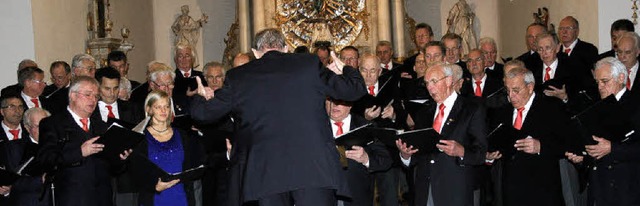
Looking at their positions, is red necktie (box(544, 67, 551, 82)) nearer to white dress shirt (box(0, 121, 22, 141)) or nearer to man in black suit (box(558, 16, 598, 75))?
man in black suit (box(558, 16, 598, 75))

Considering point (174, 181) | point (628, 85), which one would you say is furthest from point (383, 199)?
point (628, 85)

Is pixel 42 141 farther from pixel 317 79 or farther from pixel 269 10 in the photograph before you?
pixel 269 10

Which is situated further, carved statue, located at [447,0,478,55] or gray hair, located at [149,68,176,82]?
carved statue, located at [447,0,478,55]

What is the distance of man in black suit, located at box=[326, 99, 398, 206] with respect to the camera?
275 inches

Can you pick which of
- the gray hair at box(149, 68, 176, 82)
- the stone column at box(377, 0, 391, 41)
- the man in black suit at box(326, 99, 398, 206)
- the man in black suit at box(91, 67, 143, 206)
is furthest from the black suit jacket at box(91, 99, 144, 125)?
the stone column at box(377, 0, 391, 41)

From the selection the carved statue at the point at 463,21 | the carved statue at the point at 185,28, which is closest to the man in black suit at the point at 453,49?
the carved statue at the point at 463,21

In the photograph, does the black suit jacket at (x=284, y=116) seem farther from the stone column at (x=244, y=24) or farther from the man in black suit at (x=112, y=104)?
the stone column at (x=244, y=24)

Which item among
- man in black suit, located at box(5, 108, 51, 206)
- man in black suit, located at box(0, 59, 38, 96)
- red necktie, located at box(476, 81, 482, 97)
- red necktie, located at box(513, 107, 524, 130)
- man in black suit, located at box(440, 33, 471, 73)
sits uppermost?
man in black suit, located at box(440, 33, 471, 73)

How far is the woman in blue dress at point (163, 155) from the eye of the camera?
686 centimetres

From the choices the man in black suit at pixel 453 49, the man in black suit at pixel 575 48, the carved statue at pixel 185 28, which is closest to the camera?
the man in black suit at pixel 575 48

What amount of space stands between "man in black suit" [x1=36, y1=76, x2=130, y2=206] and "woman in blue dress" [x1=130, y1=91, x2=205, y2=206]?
20 cm

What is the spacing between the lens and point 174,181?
22.4 ft

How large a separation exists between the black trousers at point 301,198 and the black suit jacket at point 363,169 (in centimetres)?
119

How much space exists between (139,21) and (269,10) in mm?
2350
